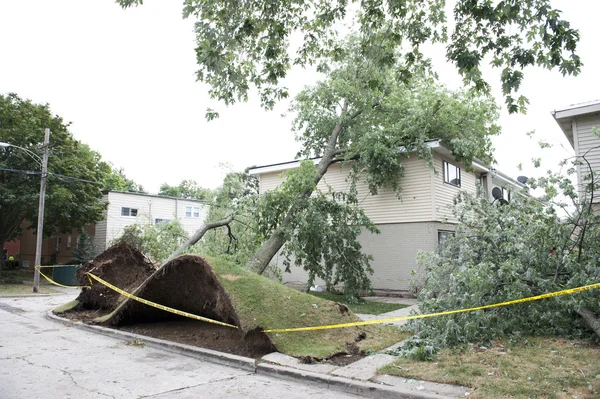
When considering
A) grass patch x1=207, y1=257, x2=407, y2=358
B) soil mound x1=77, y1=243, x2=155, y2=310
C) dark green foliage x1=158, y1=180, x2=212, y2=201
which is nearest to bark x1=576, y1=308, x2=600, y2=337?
grass patch x1=207, y1=257, x2=407, y2=358

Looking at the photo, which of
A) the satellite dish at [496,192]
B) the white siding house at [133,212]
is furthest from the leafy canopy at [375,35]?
the white siding house at [133,212]

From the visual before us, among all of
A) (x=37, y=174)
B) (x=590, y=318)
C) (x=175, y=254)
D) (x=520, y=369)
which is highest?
(x=37, y=174)

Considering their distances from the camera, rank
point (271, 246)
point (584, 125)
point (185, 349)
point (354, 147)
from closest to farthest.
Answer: point (185, 349), point (584, 125), point (271, 246), point (354, 147)

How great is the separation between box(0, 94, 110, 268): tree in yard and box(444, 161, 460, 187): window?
17.1 m

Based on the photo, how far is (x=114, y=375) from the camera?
5711mm

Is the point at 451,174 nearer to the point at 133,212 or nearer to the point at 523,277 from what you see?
the point at 523,277

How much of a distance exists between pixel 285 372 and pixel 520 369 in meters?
2.96

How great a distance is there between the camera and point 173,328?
8797 mm

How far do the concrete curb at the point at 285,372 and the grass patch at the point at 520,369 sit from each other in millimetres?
485

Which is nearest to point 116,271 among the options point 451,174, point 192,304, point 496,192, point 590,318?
point 192,304

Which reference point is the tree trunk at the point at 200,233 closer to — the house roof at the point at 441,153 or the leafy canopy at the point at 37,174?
the house roof at the point at 441,153

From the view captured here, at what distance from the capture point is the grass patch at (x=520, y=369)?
14.5 feet

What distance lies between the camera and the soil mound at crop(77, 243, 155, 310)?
1023 cm

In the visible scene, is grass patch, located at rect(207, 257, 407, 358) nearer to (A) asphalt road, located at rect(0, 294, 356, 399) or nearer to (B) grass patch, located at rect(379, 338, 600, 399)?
(A) asphalt road, located at rect(0, 294, 356, 399)
